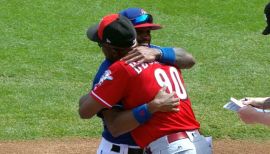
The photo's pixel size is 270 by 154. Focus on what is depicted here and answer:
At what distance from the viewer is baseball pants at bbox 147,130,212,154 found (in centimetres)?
408

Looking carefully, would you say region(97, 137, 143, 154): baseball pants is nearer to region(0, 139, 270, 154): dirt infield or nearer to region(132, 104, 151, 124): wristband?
region(132, 104, 151, 124): wristband

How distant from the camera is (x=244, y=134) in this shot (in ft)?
25.4

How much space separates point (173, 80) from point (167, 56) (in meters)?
0.31

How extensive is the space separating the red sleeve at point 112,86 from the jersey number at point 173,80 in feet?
0.83

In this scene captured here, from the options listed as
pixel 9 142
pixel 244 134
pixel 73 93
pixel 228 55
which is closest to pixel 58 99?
pixel 73 93

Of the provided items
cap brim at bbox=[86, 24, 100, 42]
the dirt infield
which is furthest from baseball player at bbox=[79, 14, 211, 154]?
the dirt infield

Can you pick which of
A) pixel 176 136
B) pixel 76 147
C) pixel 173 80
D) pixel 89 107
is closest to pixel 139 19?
pixel 173 80

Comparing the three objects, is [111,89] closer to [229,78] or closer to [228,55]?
[229,78]

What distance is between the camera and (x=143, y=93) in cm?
409

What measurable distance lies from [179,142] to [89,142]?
349 cm

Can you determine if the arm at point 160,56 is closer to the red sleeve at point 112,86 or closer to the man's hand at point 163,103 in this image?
the red sleeve at point 112,86

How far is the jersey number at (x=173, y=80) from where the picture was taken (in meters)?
4.16

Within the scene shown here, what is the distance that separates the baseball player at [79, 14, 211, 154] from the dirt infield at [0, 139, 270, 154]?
306 centimetres

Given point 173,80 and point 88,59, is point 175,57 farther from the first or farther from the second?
point 88,59
